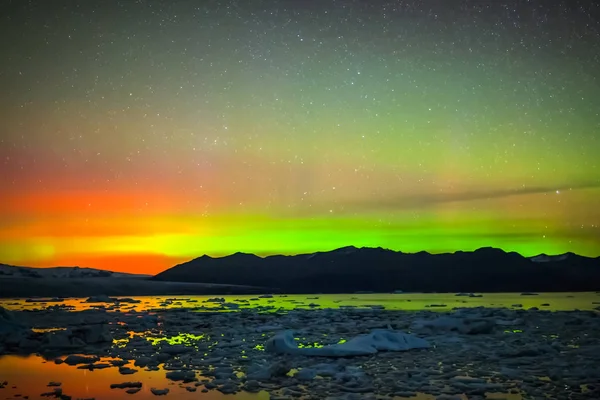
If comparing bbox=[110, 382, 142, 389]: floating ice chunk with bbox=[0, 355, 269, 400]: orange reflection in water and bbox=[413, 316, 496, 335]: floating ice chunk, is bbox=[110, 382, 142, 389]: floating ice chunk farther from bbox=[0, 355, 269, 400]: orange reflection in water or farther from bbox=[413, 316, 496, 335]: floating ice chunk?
bbox=[413, 316, 496, 335]: floating ice chunk

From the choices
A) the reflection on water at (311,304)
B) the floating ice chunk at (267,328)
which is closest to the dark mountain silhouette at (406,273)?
the reflection on water at (311,304)

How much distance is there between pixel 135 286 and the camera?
7112 cm

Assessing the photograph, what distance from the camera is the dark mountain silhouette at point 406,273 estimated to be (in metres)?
81.7

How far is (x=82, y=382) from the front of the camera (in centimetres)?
864

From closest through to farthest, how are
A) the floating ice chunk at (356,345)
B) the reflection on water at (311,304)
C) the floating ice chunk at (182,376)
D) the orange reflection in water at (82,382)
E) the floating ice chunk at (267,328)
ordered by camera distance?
the orange reflection in water at (82,382) < the floating ice chunk at (182,376) < the floating ice chunk at (356,345) < the floating ice chunk at (267,328) < the reflection on water at (311,304)

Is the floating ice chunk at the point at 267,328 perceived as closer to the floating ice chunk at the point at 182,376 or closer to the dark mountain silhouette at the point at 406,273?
the floating ice chunk at the point at 182,376

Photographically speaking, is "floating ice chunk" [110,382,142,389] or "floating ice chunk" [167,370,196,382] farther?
"floating ice chunk" [167,370,196,382]

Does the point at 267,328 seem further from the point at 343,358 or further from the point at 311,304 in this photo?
the point at 311,304

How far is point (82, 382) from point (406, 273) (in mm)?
81519

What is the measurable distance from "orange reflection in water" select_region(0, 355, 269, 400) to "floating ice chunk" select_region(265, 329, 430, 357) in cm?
277

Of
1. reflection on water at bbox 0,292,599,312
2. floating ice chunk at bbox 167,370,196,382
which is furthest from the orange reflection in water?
reflection on water at bbox 0,292,599,312

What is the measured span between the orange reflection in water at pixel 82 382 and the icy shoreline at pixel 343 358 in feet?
0.48

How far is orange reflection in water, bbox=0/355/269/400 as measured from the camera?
754 centimetres


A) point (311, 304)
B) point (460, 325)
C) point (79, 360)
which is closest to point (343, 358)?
point (79, 360)
